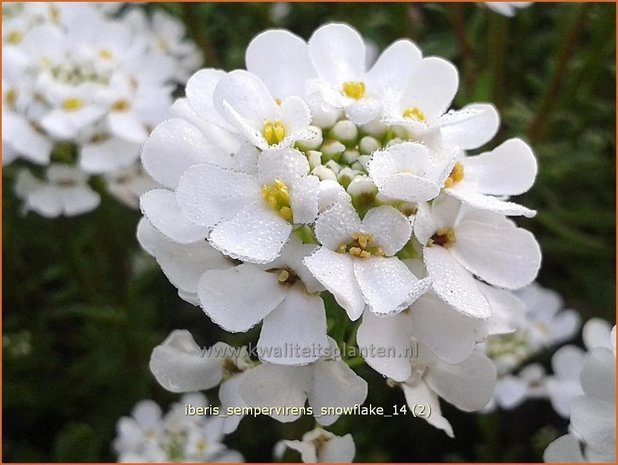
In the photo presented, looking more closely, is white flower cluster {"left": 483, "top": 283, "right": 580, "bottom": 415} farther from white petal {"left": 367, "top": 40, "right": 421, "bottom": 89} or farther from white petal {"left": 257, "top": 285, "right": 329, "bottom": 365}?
white petal {"left": 257, "top": 285, "right": 329, "bottom": 365}

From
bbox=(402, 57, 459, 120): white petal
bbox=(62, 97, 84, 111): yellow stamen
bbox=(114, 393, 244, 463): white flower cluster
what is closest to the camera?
bbox=(402, 57, 459, 120): white petal

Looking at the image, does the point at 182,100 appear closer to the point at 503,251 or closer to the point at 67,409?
the point at 503,251

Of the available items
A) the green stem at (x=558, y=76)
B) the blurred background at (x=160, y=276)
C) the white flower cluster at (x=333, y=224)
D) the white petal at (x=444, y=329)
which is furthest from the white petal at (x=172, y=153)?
the green stem at (x=558, y=76)

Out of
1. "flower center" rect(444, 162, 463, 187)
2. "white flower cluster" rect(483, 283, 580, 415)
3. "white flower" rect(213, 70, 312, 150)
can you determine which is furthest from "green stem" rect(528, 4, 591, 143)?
"white flower" rect(213, 70, 312, 150)

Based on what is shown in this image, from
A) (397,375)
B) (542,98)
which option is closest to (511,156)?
(397,375)

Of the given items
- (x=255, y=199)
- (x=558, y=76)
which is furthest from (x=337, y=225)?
(x=558, y=76)

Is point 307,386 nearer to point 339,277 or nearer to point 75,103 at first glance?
point 339,277
